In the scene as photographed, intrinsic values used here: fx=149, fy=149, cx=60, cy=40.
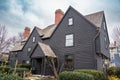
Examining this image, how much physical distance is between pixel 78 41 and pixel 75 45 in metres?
0.68

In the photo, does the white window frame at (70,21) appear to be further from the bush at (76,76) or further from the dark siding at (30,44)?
the bush at (76,76)

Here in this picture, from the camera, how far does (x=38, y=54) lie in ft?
67.5

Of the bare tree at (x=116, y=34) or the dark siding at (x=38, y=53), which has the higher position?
the bare tree at (x=116, y=34)

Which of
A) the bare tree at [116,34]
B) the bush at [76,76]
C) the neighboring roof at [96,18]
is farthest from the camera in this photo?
the bare tree at [116,34]

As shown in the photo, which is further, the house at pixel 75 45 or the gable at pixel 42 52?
the gable at pixel 42 52

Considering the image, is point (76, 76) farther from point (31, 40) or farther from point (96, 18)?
point (31, 40)

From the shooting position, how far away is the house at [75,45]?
18312mm

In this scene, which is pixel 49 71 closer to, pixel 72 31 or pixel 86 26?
pixel 72 31

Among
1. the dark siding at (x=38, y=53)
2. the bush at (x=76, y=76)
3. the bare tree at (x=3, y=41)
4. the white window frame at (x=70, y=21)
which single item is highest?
the white window frame at (x=70, y=21)

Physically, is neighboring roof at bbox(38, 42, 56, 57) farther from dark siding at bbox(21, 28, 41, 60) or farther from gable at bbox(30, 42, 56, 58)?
dark siding at bbox(21, 28, 41, 60)

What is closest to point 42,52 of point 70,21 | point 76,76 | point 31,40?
point 70,21

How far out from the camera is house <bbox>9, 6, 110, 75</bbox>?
18312 millimetres

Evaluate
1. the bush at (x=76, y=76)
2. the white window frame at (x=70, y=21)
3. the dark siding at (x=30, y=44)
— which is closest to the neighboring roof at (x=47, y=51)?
the white window frame at (x=70, y=21)

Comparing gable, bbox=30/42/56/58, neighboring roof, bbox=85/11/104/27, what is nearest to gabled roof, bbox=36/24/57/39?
gable, bbox=30/42/56/58
